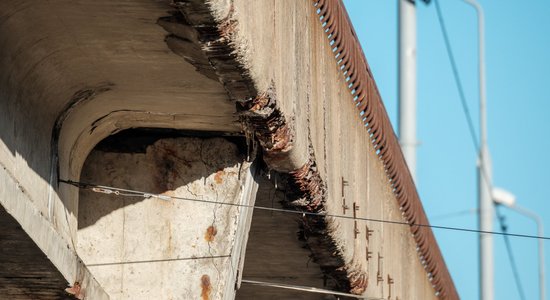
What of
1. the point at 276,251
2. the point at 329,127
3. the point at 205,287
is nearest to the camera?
the point at 205,287

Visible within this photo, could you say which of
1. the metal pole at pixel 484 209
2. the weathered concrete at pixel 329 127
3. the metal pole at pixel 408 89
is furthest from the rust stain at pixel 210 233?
the metal pole at pixel 484 209

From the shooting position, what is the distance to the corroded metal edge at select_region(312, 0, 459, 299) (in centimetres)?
838

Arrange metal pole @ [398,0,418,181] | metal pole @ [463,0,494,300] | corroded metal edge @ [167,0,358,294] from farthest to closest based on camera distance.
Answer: metal pole @ [463,0,494,300], metal pole @ [398,0,418,181], corroded metal edge @ [167,0,358,294]

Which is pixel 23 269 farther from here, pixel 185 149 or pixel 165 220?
pixel 185 149

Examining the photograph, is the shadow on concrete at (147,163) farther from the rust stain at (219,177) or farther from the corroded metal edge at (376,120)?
the corroded metal edge at (376,120)

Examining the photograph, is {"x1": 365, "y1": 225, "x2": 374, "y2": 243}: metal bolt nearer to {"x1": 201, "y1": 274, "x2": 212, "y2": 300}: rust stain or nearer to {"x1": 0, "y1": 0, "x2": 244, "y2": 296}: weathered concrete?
{"x1": 201, "y1": 274, "x2": 212, "y2": 300}: rust stain

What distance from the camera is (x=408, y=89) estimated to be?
1909 cm

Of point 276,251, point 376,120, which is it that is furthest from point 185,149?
point 376,120

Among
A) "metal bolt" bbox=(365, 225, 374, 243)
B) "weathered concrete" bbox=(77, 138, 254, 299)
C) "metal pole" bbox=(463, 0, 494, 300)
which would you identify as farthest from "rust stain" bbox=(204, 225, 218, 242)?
"metal pole" bbox=(463, 0, 494, 300)

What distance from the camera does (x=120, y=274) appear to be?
750cm

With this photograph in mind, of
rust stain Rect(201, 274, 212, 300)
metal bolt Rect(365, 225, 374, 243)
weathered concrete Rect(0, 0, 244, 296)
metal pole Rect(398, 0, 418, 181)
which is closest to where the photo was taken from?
weathered concrete Rect(0, 0, 244, 296)

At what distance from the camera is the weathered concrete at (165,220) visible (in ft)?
24.2

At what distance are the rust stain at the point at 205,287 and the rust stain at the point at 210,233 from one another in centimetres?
20

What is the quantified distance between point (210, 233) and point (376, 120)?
108 inches
